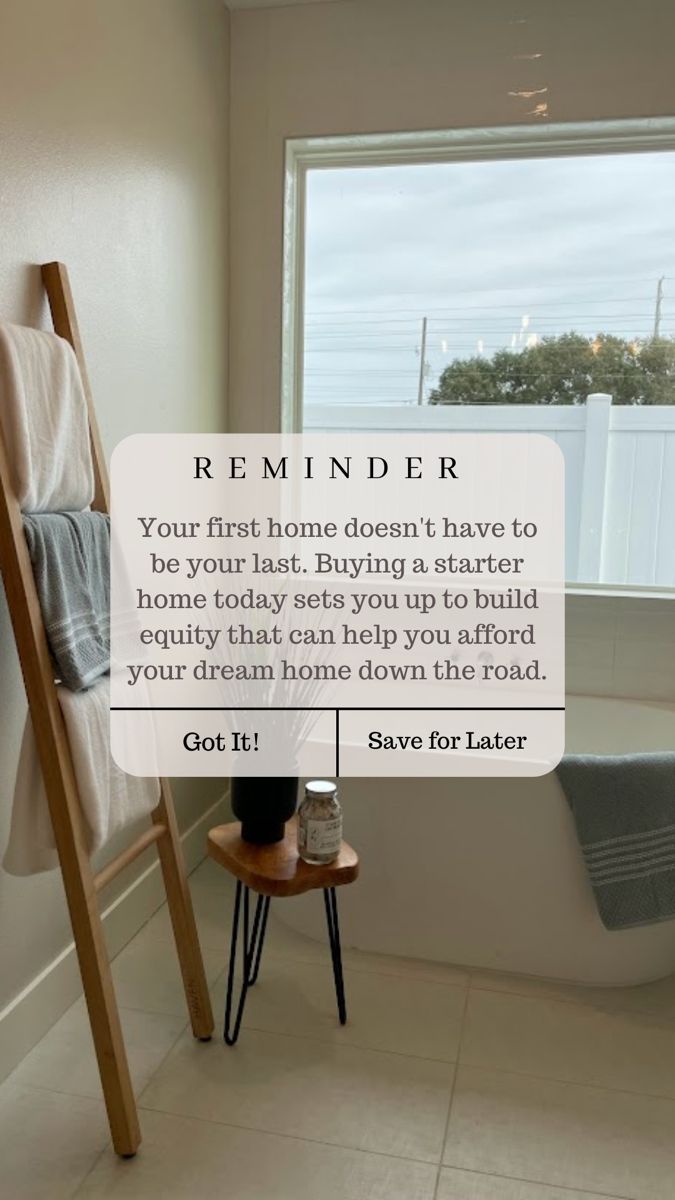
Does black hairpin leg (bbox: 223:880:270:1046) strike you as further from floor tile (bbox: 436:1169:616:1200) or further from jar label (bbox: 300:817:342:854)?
floor tile (bbox: 436:1169:616:1200)

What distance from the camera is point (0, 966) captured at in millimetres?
1831

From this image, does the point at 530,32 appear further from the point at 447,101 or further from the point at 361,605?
the point at 361,605

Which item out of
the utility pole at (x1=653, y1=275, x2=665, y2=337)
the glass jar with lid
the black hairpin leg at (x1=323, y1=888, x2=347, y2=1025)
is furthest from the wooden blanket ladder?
the utility pole at (x1=653, y1=275, x2=665, y2=337)

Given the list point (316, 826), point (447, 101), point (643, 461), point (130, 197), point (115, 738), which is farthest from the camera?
point (643, 461)

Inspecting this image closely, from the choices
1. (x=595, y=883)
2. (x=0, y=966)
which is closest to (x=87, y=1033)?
(x=0, y=966)

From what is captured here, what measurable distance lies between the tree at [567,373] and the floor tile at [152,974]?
192 cm

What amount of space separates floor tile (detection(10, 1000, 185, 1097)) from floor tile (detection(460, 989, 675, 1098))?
0.68 m

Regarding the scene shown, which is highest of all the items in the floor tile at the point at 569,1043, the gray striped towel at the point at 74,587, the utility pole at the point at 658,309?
the utility pole at the point at 658,309

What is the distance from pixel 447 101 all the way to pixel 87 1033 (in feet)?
8.82

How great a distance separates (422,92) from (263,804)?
213 cm

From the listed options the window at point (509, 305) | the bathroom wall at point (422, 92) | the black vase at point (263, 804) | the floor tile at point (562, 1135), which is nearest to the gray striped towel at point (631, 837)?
the floor tile at point (562, 1135)

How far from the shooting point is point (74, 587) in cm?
167

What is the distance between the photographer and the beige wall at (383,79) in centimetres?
252

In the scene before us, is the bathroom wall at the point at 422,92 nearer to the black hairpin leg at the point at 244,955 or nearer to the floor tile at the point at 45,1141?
the black hairpin leg at the point at 244,955
